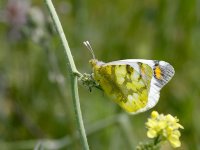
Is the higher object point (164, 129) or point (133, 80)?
point (133, 80)

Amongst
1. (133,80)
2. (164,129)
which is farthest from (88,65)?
(164,129)

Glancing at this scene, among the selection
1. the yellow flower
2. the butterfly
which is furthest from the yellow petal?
the butterfly

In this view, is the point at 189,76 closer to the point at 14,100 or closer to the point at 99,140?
the point at 99,140

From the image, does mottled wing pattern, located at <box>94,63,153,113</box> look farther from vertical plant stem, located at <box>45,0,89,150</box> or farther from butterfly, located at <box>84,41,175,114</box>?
vertical plant stem, located at <box>45,0,89,150</box>

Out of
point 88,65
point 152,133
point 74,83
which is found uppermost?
point 88,65

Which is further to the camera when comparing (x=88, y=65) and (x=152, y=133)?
(x=88, y=65)

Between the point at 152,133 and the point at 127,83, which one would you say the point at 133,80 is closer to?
the point at 127,83

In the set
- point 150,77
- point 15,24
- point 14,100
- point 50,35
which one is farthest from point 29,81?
point 150,77

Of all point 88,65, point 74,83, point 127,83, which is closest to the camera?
point 74,83
